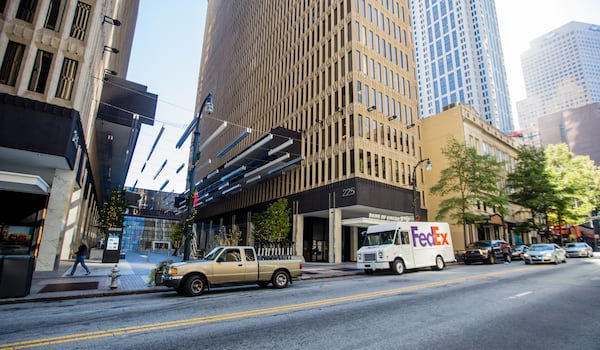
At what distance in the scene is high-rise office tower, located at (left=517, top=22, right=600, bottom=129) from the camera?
167875 mm

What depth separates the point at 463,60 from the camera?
115625 mm

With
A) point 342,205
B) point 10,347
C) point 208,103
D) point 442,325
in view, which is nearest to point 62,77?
point 208,103

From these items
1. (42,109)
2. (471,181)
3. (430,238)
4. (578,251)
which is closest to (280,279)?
(430,238)

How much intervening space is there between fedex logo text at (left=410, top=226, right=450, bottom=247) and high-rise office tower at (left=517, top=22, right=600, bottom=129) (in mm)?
195927

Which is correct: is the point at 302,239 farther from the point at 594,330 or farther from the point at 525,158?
the point at 525,158

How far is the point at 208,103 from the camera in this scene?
14359mm

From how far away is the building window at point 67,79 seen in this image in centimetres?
1630

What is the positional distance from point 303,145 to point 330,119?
195 inches

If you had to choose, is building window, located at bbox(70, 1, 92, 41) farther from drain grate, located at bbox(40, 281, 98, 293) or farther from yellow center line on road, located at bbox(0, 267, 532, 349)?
yellow center line on road, located at bbox(0, 267, 532, 349)

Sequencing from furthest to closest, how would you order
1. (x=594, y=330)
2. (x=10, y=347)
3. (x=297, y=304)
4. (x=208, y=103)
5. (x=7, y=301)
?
(x=208, y=103) → (x=7, y=301) → (x=297, y=304) → (x=594, y=330) → (x=10, y=347)

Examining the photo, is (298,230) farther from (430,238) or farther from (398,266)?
(398,266)

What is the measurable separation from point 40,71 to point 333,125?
23.8 metres


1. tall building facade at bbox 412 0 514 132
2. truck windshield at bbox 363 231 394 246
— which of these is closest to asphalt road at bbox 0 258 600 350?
truck windshield at bbox 363 231 394 246

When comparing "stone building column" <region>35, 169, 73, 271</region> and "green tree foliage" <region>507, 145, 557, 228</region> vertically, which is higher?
"green tree foliage" <region>507, 145, 557, 228</region>
